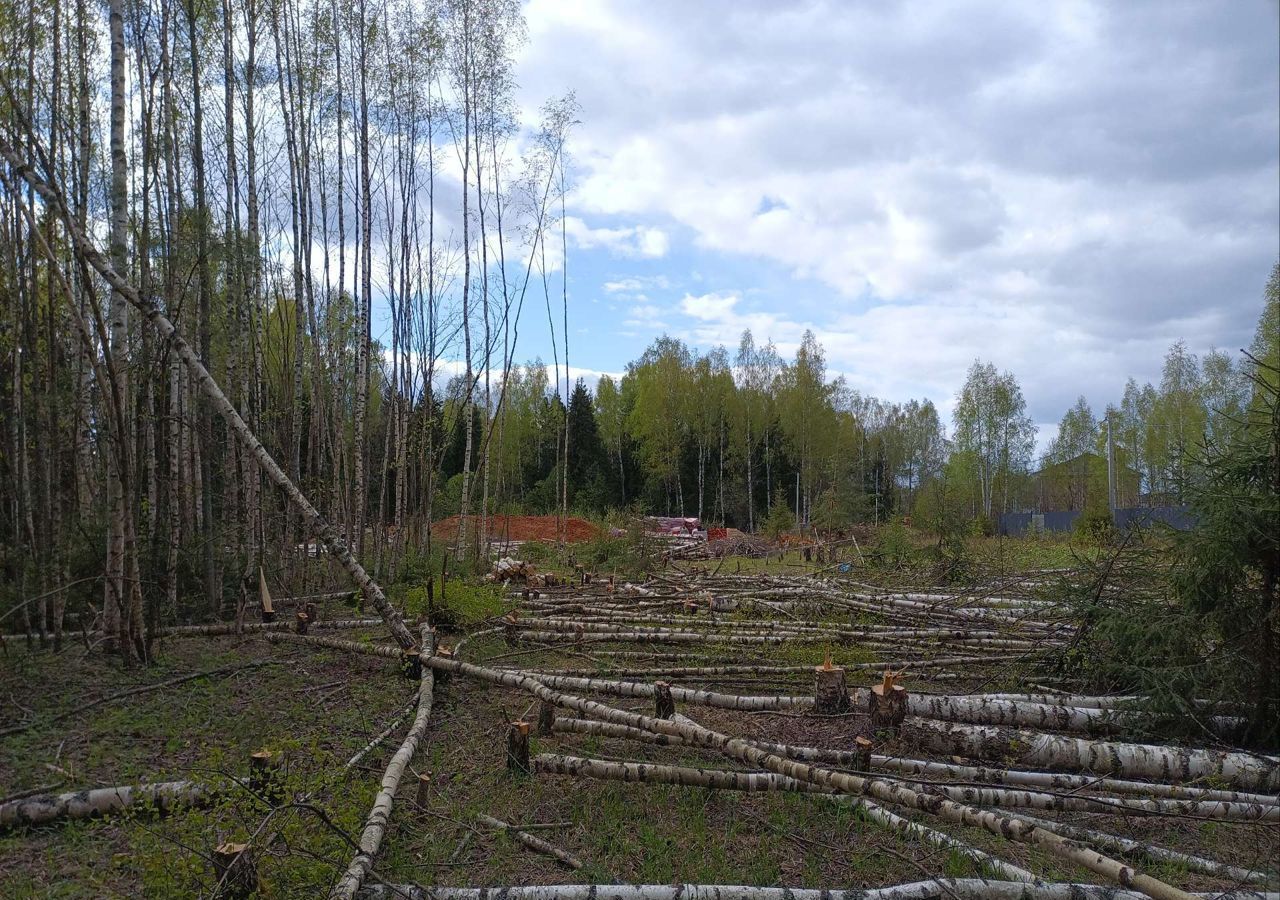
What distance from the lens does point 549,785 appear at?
13.8 ft

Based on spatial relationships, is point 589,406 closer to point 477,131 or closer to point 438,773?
point 477,131

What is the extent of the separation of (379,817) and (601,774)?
50.2 inches

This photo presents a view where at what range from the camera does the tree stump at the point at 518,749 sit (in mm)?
4316

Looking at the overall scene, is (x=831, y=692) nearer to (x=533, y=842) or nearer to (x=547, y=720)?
(x=547, y=720)

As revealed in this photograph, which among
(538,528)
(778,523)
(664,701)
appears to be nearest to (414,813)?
(664,701)

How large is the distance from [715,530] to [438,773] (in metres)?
21.3

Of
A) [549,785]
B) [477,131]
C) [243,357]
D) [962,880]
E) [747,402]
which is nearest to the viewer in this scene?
[962,880]

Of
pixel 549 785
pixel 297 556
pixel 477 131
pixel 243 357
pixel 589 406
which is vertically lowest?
pixel 549 785

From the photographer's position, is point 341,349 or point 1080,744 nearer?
point 1080,744

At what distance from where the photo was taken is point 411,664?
6121 mm

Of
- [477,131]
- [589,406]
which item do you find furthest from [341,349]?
[589,406]

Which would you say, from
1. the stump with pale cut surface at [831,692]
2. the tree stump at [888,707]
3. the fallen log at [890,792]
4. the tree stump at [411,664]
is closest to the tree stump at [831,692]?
the stump with pale cut surface at [831,692]

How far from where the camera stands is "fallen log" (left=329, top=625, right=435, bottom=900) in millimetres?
2769

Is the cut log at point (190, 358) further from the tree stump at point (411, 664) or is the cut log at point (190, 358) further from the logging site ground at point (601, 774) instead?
the logging site ground at point (601, 774)
